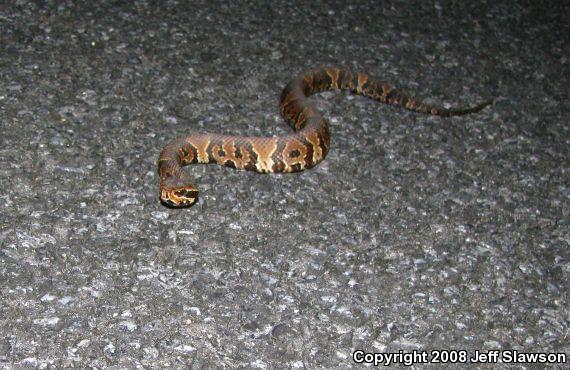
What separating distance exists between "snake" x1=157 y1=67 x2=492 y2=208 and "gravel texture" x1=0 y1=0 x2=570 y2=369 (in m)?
0.10

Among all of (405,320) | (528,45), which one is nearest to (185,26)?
(528,45)

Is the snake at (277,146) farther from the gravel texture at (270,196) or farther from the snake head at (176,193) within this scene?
the gravel texture at (270,196)

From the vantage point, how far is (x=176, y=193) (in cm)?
584

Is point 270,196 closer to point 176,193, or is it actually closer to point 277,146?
point 277,146

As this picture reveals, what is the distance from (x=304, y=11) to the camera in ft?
29.8

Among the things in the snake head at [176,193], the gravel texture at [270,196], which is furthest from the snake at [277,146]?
the gravel texture at [270,196]

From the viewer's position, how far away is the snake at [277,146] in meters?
6.03

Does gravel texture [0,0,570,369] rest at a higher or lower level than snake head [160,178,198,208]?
lower

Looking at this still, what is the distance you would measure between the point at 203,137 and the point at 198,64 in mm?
1478

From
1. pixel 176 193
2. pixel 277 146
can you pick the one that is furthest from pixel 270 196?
pixel 176 193

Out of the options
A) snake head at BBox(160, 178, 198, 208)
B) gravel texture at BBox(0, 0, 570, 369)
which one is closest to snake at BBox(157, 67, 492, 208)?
snake head at BBox(160, 178, 198, 208)

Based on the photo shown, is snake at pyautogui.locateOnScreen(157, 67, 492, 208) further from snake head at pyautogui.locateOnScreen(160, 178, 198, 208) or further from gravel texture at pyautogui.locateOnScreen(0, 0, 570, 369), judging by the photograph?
gravel texture at pyautogui.locateOnScreen(0, 0, 570, 369)

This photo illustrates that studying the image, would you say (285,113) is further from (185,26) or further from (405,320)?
Answer: (405,320)

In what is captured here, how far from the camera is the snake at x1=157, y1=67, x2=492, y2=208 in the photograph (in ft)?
19.8
